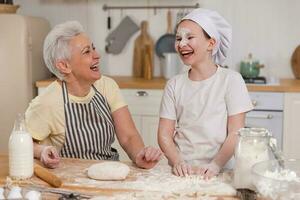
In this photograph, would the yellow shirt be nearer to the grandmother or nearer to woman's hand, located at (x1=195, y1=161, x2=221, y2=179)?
the grandmother

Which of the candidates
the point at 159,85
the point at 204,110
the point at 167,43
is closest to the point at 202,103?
the point at 204,110

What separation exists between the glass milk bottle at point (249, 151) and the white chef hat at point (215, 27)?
581 millimetres

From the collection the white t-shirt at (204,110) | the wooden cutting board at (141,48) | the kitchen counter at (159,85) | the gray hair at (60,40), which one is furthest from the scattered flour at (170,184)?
Result: the wooden cutting board at (141,48)

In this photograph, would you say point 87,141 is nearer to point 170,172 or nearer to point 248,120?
point 170,172

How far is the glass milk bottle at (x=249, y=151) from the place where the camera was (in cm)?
144

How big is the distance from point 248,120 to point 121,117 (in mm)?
1396

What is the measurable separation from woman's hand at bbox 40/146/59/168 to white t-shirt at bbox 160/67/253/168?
1.54 feet

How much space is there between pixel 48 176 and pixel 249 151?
2.09ft

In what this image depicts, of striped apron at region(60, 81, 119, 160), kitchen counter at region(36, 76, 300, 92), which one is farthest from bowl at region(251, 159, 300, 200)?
kitchen counter at region(36, 76, 300, 92)

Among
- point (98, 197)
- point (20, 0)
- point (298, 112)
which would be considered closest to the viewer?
point (98, 197)

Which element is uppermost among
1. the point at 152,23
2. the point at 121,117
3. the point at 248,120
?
the point at 152,23

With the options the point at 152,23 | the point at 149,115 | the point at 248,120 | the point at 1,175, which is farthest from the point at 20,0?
the point at 1,175

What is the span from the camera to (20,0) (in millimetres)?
3998

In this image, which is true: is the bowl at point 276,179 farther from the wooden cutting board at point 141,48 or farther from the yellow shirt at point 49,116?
the wooden cutting board at point 141,48
